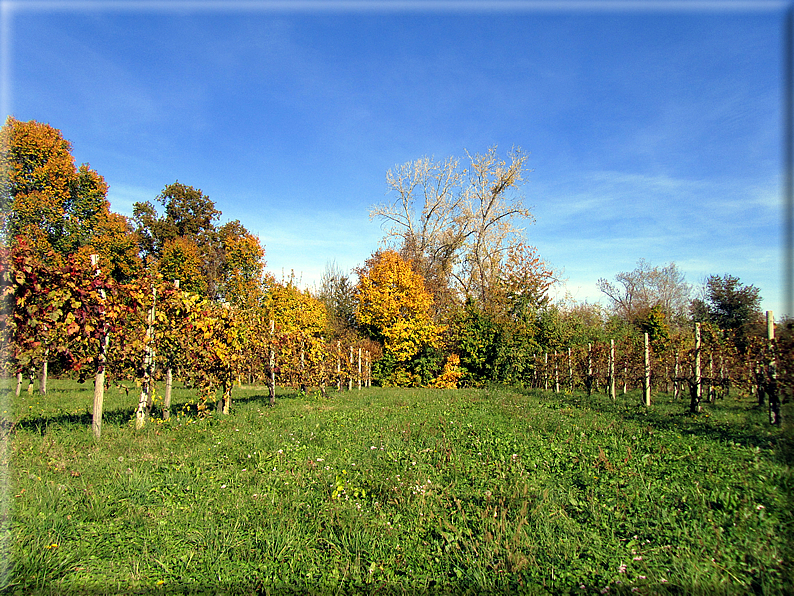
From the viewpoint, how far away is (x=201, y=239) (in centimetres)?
3797

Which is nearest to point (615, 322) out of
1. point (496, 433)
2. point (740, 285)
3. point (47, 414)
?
point (740, 285)

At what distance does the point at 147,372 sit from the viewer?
7.90m

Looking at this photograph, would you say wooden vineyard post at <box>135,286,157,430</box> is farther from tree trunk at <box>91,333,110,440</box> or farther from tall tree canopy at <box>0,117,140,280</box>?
tall tree canopy at <box>0,117,140,280</box>

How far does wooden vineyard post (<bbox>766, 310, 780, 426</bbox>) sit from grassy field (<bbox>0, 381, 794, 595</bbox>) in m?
2.00

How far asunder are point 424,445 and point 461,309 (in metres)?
18.3

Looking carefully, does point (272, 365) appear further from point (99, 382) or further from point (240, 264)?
point (240, 264)

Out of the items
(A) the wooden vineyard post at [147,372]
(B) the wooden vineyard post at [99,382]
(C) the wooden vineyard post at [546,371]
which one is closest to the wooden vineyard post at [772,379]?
(A) the wooden vineyard post at [147,372]

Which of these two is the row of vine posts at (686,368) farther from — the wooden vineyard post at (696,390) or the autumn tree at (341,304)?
the autumn tree at (341,304)

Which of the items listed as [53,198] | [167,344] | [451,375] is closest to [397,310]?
[451,375]

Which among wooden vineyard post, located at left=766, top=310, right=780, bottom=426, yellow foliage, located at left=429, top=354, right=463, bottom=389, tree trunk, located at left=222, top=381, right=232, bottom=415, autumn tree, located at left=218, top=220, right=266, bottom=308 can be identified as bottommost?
yellow foliage, located at left=429, top=354, right=463, bottom=389

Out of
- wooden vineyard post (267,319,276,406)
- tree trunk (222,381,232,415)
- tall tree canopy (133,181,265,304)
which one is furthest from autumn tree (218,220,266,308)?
tree trunk (222,381,232,415)

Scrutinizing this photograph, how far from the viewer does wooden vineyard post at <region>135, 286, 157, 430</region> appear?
24.9ft

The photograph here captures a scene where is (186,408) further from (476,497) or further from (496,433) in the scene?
(476,497)

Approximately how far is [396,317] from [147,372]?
19.5 m
